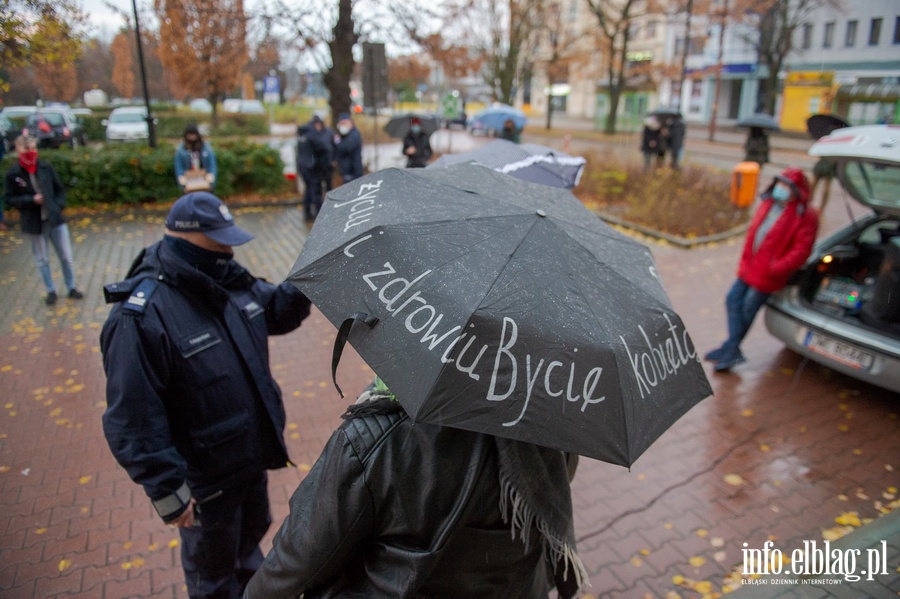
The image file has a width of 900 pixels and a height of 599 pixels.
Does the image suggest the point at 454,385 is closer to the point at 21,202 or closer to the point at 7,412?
the point at 7,412

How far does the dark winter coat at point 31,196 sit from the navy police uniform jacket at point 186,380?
5651 mm

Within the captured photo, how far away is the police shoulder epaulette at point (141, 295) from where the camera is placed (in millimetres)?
2350

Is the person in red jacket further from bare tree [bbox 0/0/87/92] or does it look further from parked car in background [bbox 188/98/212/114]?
parked car in background [bbox 188/98/212/114]

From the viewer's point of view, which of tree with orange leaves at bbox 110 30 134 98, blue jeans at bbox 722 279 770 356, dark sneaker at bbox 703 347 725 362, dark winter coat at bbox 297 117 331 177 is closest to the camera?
blue jeans at bbox 722 279 770 356

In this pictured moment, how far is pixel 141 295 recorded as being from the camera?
240cm

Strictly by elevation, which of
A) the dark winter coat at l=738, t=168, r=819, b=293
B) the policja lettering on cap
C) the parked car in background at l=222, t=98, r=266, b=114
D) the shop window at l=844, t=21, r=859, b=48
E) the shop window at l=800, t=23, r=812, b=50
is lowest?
the dark winter coat at l=738, t=168, r=819, b=293

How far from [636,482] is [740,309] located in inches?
99.8

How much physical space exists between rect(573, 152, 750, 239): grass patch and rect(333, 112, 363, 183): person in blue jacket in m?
5.36

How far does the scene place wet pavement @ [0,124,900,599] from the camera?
136 inches

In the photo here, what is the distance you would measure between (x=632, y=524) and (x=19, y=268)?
28.8 feet

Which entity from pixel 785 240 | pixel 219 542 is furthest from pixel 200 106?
pixel 219 542

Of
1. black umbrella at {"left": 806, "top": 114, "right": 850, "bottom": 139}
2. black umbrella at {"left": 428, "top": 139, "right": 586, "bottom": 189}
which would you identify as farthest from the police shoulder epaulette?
black umbrella at {"left": 806, "top": 114, "right": 850, "bottom": 139}

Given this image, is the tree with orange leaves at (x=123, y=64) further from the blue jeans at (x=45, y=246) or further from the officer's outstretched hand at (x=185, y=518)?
the officer's outstretched hand at (x=185, y=518)

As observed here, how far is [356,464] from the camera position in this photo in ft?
5.25
